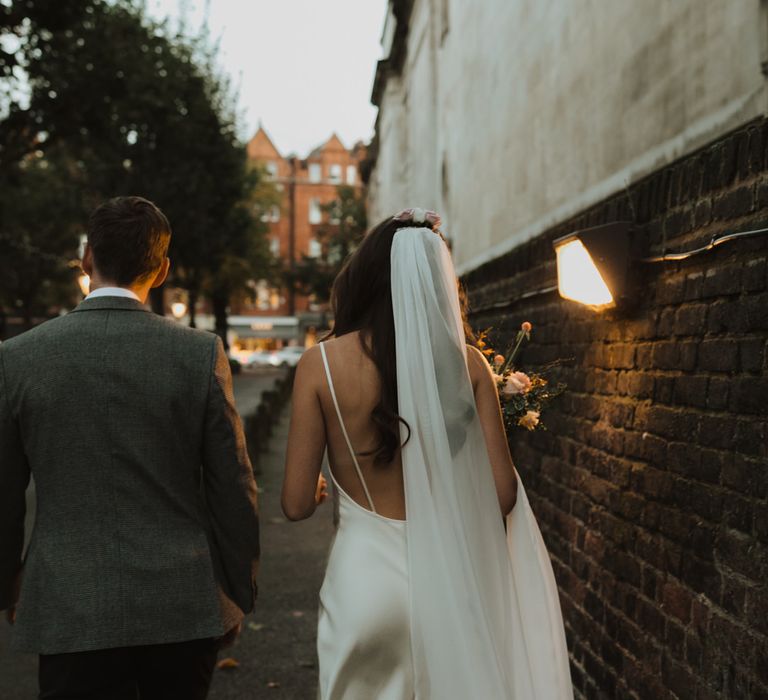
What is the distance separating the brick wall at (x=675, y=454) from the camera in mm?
2957

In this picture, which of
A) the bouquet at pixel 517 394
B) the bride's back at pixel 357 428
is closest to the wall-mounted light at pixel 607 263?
the bouquet at pixel 517 394

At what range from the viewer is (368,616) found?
260cm

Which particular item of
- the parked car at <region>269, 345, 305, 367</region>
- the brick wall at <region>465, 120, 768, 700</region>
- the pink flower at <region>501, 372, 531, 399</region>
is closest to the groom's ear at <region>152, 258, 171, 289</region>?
the pink flower at <region>501, 372, 531, 399</region>

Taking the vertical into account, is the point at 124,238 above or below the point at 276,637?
above

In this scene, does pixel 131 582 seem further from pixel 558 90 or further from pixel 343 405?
pixel 558 90

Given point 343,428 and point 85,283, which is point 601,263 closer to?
point 343,428

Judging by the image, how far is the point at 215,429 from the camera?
2.67m

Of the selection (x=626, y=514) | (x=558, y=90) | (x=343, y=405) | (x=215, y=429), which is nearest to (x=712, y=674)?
(x=626, y=514)

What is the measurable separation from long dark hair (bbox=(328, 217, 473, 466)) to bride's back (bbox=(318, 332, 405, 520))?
3cm

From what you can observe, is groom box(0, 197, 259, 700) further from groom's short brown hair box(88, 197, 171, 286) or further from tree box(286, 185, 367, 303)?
tree box(286, 185, 367, 303)

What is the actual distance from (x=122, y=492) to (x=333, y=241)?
165ft

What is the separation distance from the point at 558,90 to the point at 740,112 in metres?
2.97

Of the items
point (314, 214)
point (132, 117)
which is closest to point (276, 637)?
point (132, 117)

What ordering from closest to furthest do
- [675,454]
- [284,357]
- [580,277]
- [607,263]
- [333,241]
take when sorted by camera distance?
1. [675,454]
2. [607,263]
3. [580,277]
4. [333,241]
5. [284,357]
